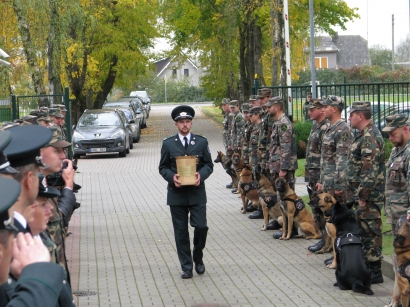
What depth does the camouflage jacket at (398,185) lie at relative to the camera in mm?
8195

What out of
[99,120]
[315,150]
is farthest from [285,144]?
[99,120]

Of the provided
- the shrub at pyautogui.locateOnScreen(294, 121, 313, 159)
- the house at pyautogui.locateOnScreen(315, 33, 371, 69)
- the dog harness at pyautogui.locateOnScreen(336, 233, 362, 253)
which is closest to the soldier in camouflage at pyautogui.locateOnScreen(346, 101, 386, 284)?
the dog harness at pyautogui.locateOnScreen(336, 233, 362, 253)

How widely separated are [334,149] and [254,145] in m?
5.24

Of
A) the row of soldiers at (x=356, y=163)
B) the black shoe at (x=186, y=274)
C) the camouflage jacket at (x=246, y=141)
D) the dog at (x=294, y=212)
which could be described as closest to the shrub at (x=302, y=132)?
the camouflage jacket at (x=246, y=141)

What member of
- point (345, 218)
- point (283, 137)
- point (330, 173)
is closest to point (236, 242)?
point (283, 137)

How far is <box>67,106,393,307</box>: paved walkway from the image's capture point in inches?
356

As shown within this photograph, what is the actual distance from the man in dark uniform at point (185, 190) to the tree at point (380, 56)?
95133 millimetres

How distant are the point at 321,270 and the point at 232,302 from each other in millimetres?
2094

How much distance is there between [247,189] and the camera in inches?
621

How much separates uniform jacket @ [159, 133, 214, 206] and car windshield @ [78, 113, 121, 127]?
70.9 ft

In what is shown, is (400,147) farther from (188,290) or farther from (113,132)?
(113,132)

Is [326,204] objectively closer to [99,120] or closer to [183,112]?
[183,112]

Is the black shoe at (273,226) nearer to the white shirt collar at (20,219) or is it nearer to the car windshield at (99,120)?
the white shirt collar at (20,219)

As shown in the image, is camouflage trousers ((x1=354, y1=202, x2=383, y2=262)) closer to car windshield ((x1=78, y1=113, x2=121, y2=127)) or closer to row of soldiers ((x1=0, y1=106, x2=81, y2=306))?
row of soldiers ((x1=0, y1=106, x2=81, y2=306))
